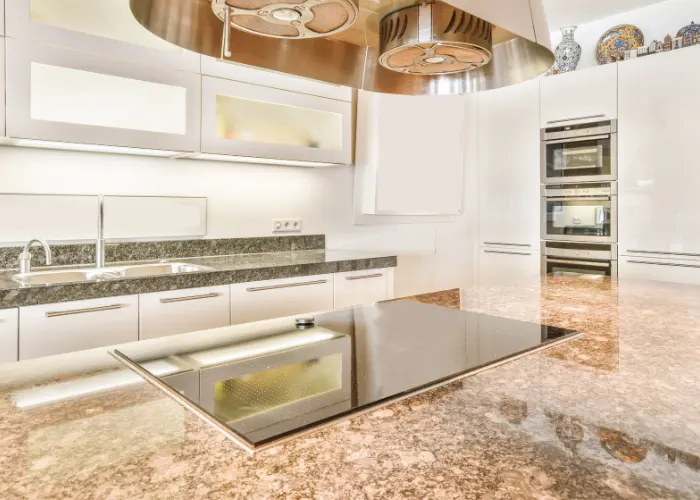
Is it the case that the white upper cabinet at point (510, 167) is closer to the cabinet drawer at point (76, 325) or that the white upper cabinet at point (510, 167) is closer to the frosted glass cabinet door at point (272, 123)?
the frosted glass cabinet door at point (272, 123)

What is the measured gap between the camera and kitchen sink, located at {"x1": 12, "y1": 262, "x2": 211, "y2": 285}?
2.23 m

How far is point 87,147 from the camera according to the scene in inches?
92.0

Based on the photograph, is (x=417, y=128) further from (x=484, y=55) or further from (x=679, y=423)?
(x=679, y=423)

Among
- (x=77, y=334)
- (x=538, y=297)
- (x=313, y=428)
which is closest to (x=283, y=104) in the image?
(x=77, y=334)

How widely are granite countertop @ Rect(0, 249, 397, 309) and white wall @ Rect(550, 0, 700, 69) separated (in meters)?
2.44

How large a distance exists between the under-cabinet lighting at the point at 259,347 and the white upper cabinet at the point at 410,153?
2.36 m

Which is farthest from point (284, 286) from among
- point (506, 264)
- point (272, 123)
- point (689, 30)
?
point (689, 30)

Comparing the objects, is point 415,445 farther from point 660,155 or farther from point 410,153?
point 660,155

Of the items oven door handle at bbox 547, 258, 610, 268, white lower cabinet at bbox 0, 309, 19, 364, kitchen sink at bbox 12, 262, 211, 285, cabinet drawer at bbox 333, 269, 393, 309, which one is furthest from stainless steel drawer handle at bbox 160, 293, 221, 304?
oven door handle at bbox 547, 258, 610, 268

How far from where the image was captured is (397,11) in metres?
1.11

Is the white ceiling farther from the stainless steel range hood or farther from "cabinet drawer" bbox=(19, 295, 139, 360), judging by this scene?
"cabinet drawer" bbox=(19, 295, 139, 360)

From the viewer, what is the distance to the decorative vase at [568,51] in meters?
3.73

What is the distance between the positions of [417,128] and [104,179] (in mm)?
2045

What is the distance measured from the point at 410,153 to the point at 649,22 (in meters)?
1.92
